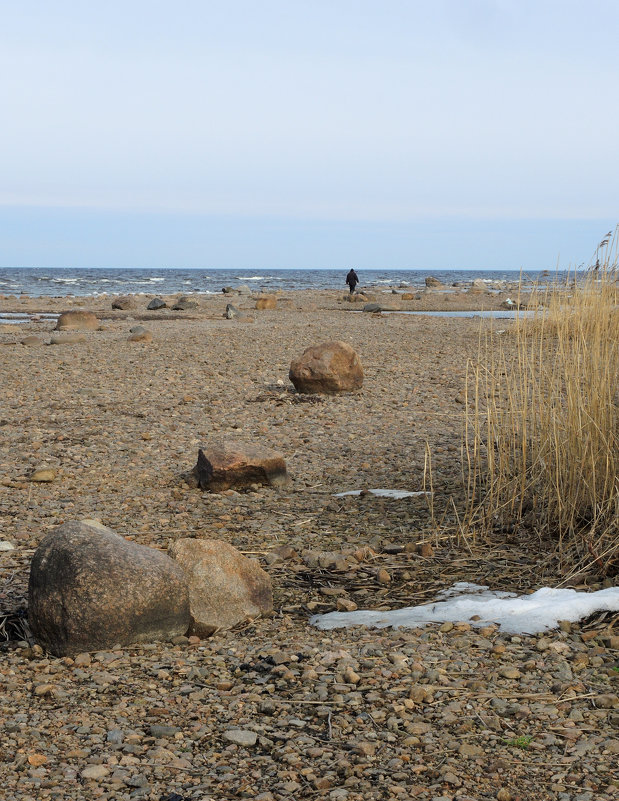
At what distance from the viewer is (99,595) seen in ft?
11.2

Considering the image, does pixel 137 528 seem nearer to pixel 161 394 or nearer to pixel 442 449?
pixel 442 449

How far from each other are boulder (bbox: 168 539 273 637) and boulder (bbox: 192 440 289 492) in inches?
77.7

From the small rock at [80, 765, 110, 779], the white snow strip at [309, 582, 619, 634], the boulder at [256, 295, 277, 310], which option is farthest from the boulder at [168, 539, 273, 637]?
the boulder at [256, 295, 277, 310]

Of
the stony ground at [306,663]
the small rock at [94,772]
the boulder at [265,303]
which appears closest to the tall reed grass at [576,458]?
the stony ground at [306,663]

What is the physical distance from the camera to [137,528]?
16.9ft

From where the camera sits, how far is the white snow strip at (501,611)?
3.48 meters

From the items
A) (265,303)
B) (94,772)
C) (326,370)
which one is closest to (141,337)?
(326,370)

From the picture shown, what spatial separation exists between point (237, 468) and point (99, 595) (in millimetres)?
2614

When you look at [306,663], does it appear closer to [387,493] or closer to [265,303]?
[387,493]

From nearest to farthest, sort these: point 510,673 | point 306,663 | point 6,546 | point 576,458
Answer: point 510,673
point 306,663
point 576,458
point 6,546

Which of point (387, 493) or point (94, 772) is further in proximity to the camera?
point (387, 493)

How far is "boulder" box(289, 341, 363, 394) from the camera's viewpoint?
31.1 feet

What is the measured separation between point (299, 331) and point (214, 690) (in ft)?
48.2

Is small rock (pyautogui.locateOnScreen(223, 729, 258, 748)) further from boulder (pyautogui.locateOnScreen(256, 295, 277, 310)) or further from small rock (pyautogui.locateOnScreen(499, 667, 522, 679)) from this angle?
boulder (pyautogui.locateOnScreen(256, 295, 277, 310))
